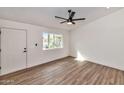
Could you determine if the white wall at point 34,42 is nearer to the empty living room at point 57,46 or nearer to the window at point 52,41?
the empty living room at point 57,46

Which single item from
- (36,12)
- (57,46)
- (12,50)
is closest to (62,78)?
(12,50)

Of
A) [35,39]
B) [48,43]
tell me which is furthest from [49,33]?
[35,39]

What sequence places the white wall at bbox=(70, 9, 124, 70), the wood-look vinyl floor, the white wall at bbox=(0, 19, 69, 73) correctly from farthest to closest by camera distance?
the white wall at bbox=(70, 9, 124, 70) → the white wall at bbox=(0, 19, 69, 73) → the wood-look vinyl floor

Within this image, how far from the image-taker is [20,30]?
15.6 feet

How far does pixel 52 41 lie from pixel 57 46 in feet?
2.25

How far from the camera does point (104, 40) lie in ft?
19.3

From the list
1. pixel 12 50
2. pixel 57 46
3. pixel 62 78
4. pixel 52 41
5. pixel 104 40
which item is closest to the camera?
pixel 62 78

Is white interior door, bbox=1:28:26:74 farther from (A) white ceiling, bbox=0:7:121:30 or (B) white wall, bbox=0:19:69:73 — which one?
(A) white ceiling, bbox=0:7:121:30

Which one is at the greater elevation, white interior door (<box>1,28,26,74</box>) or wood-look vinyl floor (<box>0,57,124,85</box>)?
white interior door (<box>1,28,26,74</box>)

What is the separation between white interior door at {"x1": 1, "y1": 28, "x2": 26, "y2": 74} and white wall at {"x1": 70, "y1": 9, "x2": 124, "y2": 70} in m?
4.14

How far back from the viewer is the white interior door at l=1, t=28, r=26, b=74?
4117 mm

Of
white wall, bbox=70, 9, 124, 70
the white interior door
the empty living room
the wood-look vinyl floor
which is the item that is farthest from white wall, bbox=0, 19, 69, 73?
white wall, bbox=70, 9, 124, 70

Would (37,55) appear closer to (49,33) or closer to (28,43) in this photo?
(28,43)

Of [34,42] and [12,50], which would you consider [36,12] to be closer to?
[12,50]
